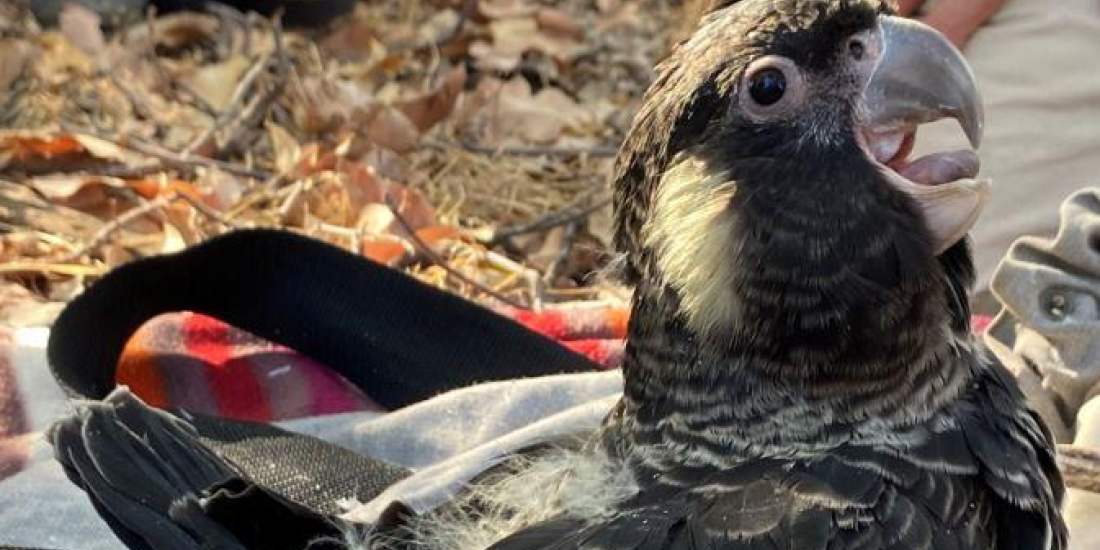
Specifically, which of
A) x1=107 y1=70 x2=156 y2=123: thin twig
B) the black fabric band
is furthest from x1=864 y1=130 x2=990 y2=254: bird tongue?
x1=107 y1=70 x2=156 y2=123: thin twig

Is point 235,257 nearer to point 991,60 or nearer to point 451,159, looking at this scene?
point 451,159

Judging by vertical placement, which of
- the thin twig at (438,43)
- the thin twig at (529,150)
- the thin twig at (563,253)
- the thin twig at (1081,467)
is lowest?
the thin twig at (563,253)

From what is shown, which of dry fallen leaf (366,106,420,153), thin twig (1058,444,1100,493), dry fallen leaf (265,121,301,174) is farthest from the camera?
dry fallen leaf (366,106,420,153)

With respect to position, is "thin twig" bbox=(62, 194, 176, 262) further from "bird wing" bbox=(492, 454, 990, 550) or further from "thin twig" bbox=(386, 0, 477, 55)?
"bird wing" bbox=(492, 454, 990, 550)

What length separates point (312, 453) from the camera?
5.72 ft

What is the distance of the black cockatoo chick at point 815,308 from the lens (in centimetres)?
123

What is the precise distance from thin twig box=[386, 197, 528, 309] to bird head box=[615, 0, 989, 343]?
1.12 meters

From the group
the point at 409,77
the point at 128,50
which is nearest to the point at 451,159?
the point at 409,77

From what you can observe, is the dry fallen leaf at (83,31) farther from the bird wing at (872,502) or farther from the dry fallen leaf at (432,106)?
the bird wing at (872,502)

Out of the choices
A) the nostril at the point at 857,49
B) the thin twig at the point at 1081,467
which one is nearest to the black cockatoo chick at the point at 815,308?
the nostril at the point at 857,49

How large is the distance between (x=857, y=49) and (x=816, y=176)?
13 centimetres

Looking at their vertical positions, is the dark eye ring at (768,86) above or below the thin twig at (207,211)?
above

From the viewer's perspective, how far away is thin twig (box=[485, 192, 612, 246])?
9.19 ft

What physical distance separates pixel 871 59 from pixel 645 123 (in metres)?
0.22
